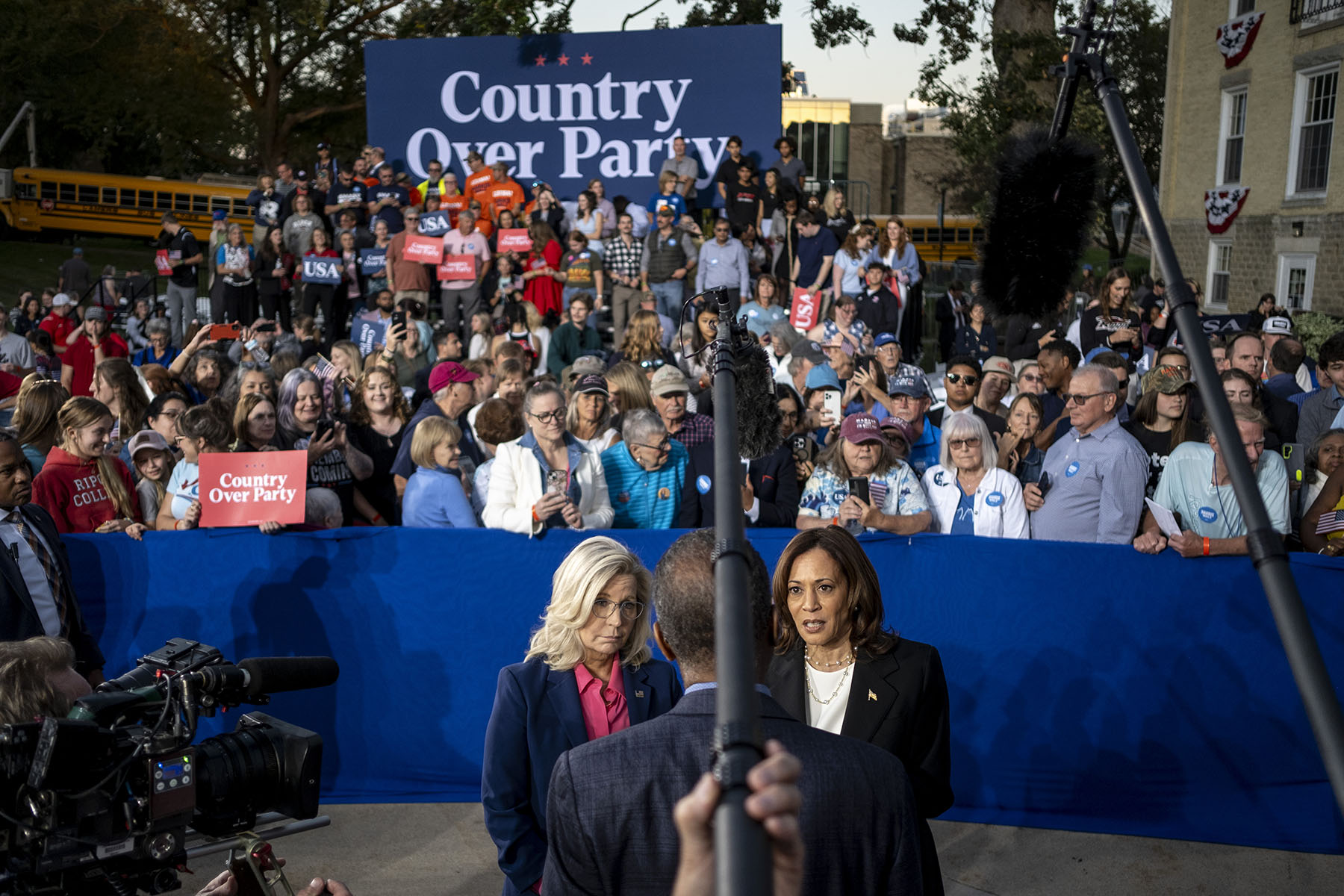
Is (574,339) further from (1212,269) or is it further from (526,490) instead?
(1212,269)

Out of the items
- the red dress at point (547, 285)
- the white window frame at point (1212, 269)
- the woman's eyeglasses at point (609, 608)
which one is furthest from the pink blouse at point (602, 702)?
the white window frame at point (1212, 269)

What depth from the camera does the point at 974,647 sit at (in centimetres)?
611

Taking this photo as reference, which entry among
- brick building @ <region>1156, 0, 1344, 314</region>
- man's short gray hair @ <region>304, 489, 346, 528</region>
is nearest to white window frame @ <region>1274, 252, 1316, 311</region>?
brick building @ <region>1156, 0, 1344, 314</region>

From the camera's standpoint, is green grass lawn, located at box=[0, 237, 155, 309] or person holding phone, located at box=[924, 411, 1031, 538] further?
green grass lawn, located at box=[0, 237, 155, 309]

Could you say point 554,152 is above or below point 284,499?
above

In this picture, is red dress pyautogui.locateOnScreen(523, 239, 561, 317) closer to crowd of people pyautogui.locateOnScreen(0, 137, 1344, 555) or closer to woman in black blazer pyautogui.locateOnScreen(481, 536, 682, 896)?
crowd of people pyautogui.locateOnScreen(0, 137, 1344, 555)

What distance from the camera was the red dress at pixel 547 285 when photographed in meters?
16.4

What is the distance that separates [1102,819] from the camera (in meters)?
6.04

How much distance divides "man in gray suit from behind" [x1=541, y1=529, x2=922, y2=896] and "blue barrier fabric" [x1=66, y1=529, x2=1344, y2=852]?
364cm

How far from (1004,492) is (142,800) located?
485 cm

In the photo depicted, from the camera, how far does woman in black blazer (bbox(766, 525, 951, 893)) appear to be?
383 cm

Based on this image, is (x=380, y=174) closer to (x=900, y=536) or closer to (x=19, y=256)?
(x=900, y=536)

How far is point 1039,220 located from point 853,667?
4.88 ft

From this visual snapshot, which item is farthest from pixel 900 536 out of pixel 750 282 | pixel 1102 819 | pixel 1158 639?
pixel 750 282
